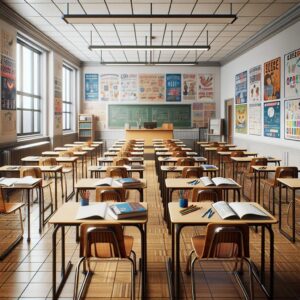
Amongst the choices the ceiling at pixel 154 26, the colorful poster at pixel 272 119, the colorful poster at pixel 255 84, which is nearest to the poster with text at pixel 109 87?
the ceiling at pixel 154 26

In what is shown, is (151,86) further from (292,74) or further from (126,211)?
(126,211)

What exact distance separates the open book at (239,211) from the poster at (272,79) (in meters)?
6.22

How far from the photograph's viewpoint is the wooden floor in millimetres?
3031

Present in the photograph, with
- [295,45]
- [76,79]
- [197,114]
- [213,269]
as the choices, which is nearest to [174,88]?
[197,114]

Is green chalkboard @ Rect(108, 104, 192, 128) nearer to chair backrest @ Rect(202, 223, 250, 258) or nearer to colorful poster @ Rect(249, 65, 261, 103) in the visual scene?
colorful poster @ Rect(249, 65, 261, 103)

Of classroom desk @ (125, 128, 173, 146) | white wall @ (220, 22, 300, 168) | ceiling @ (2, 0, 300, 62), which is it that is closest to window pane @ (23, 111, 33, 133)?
ceiling @ (2, 0, 300, 62)

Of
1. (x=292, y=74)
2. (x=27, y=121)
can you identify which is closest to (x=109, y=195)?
(x=292, y=74)

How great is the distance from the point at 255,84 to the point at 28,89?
5.82 m

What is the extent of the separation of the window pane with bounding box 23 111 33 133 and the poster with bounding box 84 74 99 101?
4902 mm

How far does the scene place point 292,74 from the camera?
7883 millimetres

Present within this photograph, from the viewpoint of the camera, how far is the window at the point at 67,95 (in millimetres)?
13591

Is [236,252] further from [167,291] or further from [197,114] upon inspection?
[197,114]

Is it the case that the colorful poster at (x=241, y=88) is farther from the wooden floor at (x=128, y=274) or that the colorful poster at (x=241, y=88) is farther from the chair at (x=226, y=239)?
the chair at (x=226, y=239)

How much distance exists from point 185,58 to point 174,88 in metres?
1.57
